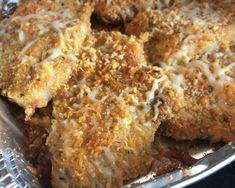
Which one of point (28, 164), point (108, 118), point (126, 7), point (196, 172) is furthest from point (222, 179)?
point (126, 7)

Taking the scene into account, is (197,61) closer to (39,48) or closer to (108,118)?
(108,118)

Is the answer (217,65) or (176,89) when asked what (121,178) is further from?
(217,65)

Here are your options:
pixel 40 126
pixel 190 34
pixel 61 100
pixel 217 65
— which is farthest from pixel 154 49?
pixel 40 126

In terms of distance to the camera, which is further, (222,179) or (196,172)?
(222,179)

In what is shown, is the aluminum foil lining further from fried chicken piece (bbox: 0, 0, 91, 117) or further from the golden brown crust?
the golden brown crust

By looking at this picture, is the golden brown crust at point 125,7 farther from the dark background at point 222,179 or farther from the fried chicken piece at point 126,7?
the dark background at point 222,179
